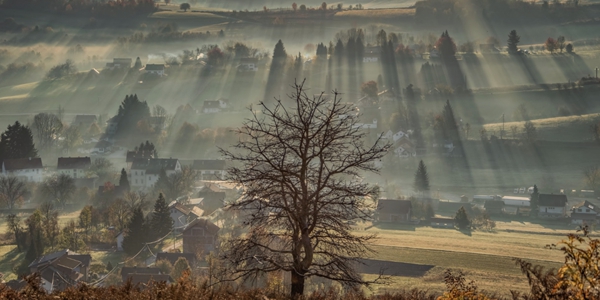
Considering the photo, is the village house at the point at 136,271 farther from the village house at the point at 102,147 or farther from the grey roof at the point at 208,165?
the village house at the point at 102,147

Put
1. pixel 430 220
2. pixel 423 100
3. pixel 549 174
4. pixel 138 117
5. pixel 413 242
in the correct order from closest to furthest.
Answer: pixel 413 242
pixel 430 220
pixel 549 174
pixel 138 117
pixel 423 100

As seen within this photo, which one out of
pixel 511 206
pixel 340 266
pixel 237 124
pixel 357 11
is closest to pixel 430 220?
pixel 511 206

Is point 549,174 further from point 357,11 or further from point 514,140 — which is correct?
point 357,11

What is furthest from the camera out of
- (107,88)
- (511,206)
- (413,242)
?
(107,88)

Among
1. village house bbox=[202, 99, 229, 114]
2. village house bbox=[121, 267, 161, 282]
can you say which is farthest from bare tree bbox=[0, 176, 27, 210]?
village house bbox=[202, 99, 229, 114]

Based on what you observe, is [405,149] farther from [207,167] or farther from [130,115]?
[130,115]

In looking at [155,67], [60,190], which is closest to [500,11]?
[155,67]

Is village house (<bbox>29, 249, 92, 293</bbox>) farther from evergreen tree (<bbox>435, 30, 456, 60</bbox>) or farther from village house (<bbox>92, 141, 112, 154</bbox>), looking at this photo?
evergreen tree (<bbox>435, 30, 456, 60</bbox>)

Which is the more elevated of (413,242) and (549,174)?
(549,174)
